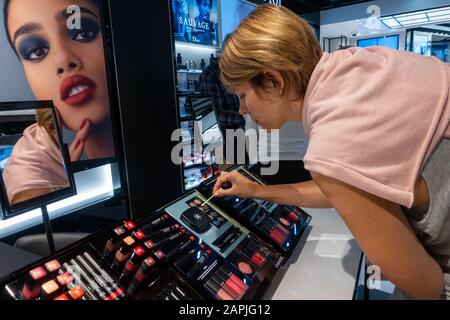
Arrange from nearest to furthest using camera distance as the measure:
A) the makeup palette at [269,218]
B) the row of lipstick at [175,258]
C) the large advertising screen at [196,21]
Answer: the row of lipstick at [175,258] → the makeup palette at [269,218] → the large advertising screen at [196,21]

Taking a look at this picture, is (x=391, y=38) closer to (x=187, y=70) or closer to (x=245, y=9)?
(x=245, y=9)

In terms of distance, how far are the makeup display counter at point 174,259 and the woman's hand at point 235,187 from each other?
0.08 ft

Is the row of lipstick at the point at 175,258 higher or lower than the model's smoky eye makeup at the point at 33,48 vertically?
lower

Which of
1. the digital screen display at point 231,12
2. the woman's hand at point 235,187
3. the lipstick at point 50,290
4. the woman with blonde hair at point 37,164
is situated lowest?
the lipstick at point 50,290

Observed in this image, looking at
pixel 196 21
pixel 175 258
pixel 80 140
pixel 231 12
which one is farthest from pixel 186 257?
pixel 231 12

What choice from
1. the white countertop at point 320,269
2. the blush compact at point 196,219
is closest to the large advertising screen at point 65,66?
the blush compact at point 196,219

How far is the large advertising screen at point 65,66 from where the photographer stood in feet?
3.07

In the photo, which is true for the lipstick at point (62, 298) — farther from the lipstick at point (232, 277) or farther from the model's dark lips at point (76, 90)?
the model's dark lips at point (76, 90)

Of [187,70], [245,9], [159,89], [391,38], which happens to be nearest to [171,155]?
[159,89]

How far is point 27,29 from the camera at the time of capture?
960 mm

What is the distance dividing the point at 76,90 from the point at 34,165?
466 millimetres

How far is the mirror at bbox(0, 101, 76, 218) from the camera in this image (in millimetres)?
619

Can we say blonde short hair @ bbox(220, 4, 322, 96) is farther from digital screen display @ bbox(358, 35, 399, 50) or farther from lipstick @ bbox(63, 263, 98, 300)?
digital screen display @ bbox(358, 35, 399, 50)

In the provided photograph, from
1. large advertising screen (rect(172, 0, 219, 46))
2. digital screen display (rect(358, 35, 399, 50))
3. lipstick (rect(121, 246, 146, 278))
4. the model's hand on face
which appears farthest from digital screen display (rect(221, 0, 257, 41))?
digital screen display (rect(358, 35, 399, 50))
